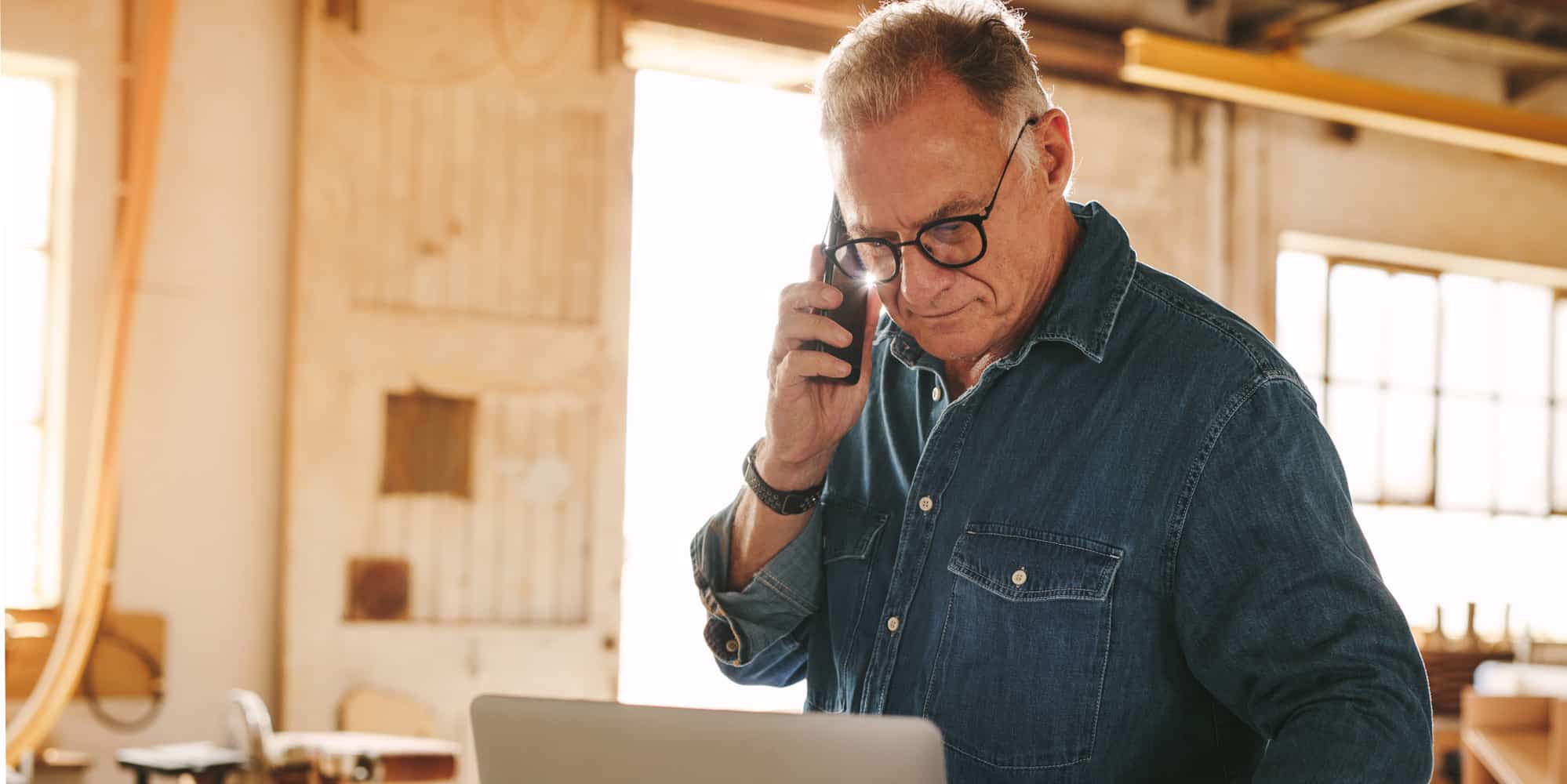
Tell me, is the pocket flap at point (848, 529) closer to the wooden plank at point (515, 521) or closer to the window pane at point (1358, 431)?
the wooden plank at point (515, 521)

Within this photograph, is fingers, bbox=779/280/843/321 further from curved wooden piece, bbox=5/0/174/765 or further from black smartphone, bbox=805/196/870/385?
curved wooden piece, bbox=5/0/174/765

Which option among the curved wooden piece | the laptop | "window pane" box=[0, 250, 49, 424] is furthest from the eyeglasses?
"window pane" box=[0, 250, 49, 424]

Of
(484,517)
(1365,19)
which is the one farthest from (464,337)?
(1365,19)

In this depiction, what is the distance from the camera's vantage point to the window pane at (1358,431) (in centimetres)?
706

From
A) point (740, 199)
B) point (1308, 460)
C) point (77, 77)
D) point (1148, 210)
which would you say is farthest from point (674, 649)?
point (1308, 460)

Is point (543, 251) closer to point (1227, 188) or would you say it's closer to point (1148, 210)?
point (1148, 210)

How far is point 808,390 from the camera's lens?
5.38ft

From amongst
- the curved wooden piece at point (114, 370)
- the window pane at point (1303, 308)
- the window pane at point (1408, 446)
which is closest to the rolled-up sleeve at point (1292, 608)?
the curved wooden piece at point (114, 370)

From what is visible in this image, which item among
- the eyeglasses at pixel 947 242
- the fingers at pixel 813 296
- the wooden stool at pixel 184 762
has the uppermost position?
the eyeglasses at pixel 947 242

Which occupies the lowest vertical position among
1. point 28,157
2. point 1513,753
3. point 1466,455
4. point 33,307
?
point 1513,753

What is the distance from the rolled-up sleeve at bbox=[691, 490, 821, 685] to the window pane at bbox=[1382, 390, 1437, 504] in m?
6.23

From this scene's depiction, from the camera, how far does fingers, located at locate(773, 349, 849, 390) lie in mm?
1608

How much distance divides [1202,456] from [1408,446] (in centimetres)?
659

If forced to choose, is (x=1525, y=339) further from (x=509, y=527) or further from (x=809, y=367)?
(x=809, y=367)
